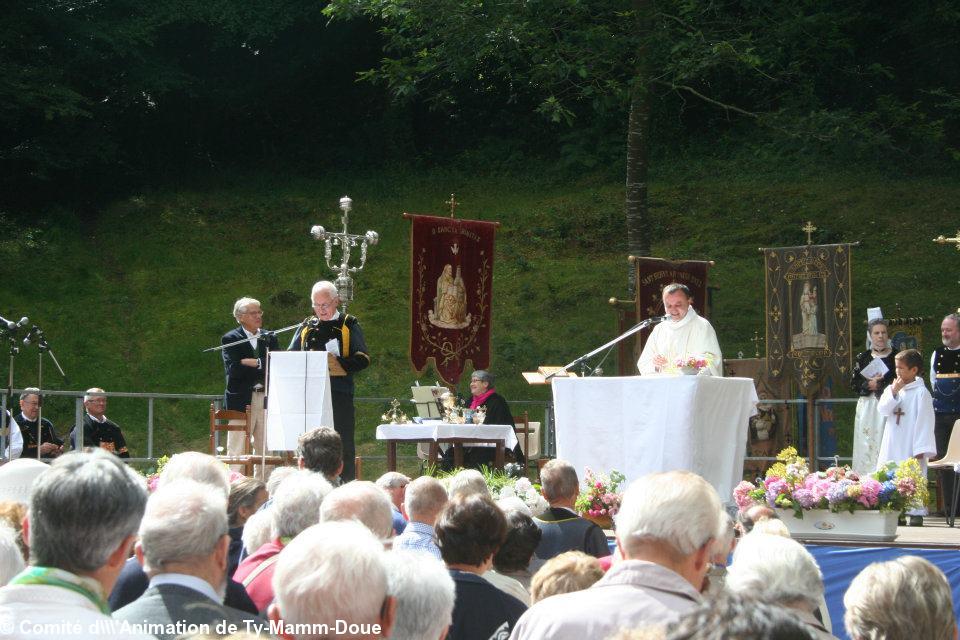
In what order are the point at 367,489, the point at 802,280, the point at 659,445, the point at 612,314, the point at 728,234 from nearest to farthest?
1. the point at 367,489
2. the point at 659,445
3. the point at 802,280
4. the point at 612,314
5. the point at 728,234

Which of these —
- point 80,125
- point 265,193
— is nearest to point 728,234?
point 265,193

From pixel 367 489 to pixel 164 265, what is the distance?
59.4 ft

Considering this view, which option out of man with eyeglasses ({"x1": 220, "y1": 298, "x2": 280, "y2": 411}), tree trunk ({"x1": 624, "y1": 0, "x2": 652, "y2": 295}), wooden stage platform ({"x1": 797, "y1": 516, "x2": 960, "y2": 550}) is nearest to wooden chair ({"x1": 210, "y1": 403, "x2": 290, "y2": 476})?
man with eyeglasses ({"x1": 220, "y1": 298, "x2": 280, "y2": 411})

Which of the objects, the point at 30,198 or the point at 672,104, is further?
the point at 672,104

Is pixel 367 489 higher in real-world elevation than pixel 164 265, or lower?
lower

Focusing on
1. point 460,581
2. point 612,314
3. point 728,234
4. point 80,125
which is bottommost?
point 460,581

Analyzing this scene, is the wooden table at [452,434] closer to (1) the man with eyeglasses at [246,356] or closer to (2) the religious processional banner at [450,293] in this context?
(1) the man with eyeglasses at [246,356]

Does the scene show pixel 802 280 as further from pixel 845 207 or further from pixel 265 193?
pixel 265 193

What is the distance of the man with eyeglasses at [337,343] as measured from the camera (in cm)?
966

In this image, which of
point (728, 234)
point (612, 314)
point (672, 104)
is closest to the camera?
point (612, 314)

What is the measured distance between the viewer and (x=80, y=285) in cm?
2055

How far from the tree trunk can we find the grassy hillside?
2.01 meters

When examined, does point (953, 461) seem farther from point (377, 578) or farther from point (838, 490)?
point (377, 578)

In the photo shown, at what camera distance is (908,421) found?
10.4m
